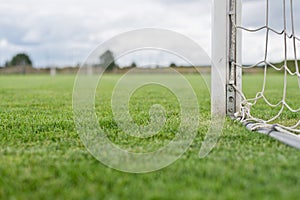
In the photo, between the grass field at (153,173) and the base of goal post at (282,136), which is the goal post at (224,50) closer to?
the base of goal post at (282,136)

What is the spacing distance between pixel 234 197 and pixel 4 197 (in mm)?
589

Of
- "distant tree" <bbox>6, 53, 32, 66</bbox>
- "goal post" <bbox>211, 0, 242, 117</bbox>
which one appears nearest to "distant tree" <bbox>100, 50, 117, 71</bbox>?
"goal post" <bbox>211, 0, 242, 117</bbox>

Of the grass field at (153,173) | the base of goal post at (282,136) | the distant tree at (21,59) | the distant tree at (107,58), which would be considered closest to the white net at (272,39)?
the base of goal post at (282,136)

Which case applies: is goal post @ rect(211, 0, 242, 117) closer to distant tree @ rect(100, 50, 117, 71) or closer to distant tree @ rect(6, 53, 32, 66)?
distant tree @ rect(100, 50, 117, 71)

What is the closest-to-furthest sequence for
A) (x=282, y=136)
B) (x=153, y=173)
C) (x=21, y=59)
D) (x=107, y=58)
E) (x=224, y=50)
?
(x=153, y=173), (x=282, y=136), (x=107, y=58), (x=224, y=50), (x=21, y=59)

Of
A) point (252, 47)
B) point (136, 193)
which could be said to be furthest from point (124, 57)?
point (252, 47)

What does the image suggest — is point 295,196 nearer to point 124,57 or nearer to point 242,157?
point 242,157

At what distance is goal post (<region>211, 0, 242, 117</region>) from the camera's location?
243 cm

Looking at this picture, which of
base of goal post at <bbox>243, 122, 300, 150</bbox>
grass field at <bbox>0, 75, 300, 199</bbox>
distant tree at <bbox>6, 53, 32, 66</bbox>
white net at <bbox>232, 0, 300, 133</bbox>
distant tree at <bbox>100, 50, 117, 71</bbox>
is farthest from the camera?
distant tree at <bbox>6, 53, 32, 66</bbox>

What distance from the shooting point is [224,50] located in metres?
2.44

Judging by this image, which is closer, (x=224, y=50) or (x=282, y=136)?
(x=282, y=136)

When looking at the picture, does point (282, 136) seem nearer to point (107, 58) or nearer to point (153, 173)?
point (153, 173)

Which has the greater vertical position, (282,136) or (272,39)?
(272,39)

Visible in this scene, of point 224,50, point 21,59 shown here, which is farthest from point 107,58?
point 21,59
